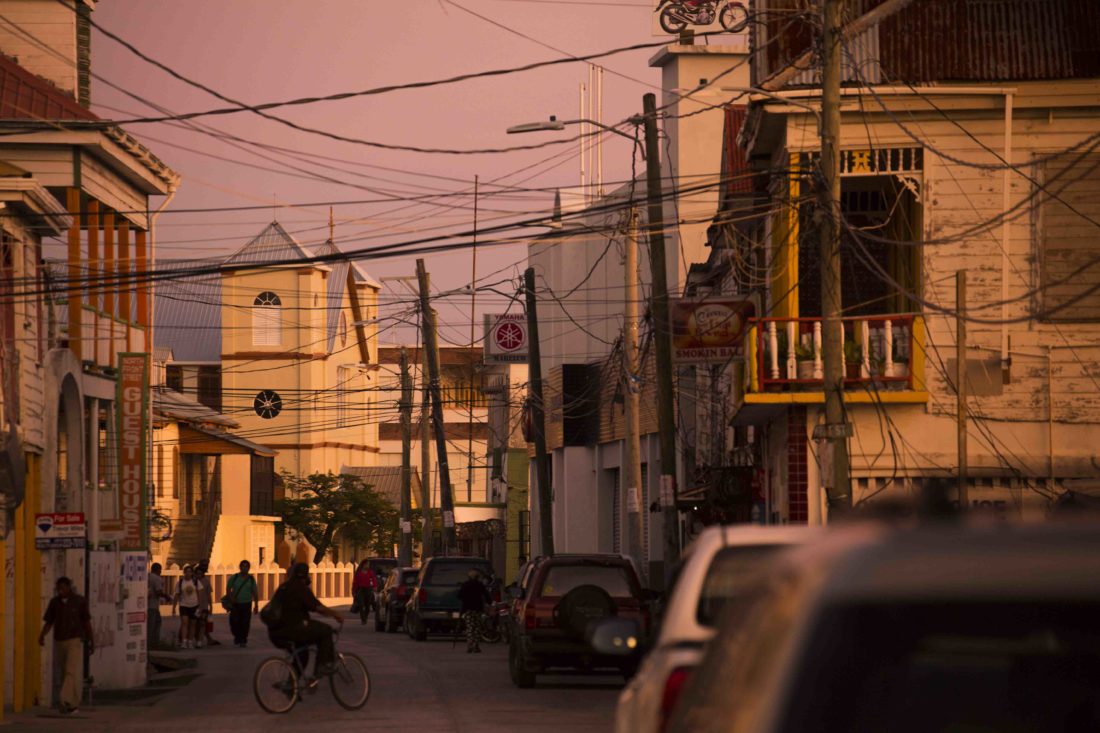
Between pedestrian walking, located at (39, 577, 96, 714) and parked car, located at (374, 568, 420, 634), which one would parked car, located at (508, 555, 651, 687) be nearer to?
pedestrian walking, located at (39, 577, 96, 714)

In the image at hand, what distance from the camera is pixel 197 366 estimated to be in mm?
92438

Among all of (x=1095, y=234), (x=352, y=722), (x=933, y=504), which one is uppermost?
(x=1095, y=234)

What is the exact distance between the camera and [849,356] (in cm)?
2475

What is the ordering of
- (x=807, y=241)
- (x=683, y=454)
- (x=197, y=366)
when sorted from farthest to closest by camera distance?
(x=197, y=366), (x=683, y=454), (x=807, y=241)

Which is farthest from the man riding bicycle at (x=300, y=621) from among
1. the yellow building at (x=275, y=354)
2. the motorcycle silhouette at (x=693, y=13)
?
the yellow building at (x=275, y=354)

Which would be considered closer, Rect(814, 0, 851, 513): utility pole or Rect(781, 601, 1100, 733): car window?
Rect(781, 601, 1100, 733): car window

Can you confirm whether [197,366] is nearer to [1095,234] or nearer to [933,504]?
[1095,234]

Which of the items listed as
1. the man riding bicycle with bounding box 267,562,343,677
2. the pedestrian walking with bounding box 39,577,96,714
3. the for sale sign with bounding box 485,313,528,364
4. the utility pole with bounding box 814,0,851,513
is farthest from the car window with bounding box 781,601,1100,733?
the for sale sign with bounding box 485,313,528,364

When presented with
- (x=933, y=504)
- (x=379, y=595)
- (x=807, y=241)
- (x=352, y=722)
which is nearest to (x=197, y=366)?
(x=379, y=595)

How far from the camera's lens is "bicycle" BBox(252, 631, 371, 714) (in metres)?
20.6

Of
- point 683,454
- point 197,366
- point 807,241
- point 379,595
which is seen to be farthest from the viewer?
point 197,366

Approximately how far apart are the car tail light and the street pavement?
33.0ft

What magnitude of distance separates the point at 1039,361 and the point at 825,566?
902 inches

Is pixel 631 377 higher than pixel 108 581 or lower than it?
higher
